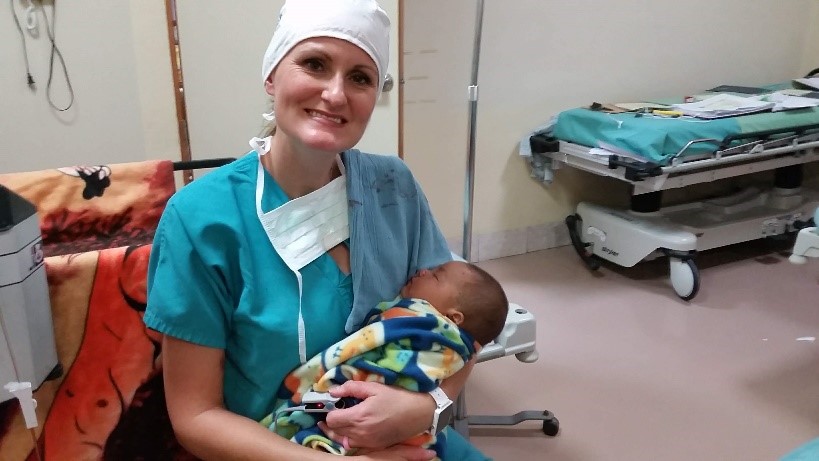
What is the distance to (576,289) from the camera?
307 cm

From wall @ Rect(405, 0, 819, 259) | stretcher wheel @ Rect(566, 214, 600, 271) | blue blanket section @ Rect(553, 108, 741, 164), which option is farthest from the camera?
stretcher wheel @ Rect(566, 214, 600, 271)

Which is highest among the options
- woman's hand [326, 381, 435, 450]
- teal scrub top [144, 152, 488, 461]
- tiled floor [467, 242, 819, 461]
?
teal scrub top [144, 152, 488, 461]

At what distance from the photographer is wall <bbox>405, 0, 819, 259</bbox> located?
9.80ft

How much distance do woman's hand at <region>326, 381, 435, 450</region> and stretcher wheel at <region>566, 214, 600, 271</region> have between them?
2.39 metres

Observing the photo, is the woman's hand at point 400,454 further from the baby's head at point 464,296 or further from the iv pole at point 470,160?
the iv pole at point 470,160

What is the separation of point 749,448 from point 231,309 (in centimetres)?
170

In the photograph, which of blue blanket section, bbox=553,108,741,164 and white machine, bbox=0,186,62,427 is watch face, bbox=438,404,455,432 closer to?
white machine, bbox=0,186,62,427

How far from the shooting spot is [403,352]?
106 centimetres

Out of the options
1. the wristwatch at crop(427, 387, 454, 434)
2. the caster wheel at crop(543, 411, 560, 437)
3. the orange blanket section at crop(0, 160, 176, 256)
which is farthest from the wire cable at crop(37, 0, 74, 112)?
the caster wheel at crop(543, 411, 560, 437)

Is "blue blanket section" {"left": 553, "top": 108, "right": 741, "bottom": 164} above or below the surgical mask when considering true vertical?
below

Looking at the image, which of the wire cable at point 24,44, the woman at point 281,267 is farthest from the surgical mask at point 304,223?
the wire cable at point 24,44

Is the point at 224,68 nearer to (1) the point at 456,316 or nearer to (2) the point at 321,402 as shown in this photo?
(1) the point at 456,316

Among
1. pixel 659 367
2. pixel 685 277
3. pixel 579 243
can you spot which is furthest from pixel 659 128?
pixel 659 367

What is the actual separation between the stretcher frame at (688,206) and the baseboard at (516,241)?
20 centimetres
